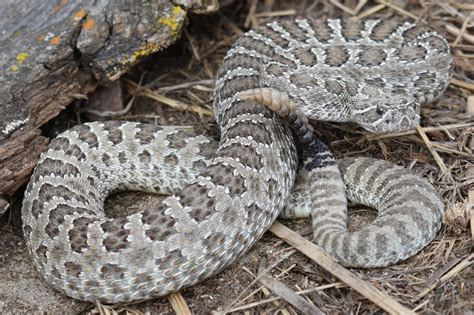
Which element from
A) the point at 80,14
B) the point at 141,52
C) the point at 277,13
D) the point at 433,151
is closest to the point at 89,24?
the point at 80,14

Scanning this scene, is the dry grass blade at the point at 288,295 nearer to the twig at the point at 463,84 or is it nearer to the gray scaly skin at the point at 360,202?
the gray scaly skin at the point at 360,202

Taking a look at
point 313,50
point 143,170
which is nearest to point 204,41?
point 313,50

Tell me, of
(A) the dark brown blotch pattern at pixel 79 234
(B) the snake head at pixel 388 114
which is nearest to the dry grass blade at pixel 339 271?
(B) the snake head at pixel 388 114

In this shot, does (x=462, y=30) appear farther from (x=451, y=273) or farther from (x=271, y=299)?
(x=271, y=299)

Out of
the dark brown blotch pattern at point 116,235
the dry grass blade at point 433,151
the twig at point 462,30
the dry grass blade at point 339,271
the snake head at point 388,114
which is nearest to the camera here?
the dry grass blade at point 339,271

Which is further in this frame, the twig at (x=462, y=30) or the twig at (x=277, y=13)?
the twig at (x=277, y=13)

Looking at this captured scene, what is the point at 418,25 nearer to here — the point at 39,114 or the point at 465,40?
the point at 465,40

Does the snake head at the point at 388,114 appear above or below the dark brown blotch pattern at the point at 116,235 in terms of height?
below
